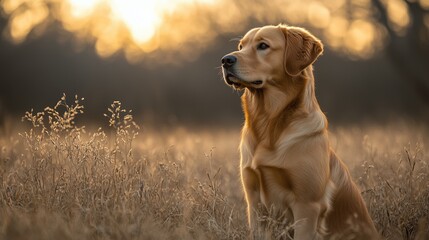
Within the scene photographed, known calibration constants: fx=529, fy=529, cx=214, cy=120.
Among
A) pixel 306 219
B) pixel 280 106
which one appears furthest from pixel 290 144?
pixel 306 219

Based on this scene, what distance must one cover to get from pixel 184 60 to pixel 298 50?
19.3 m

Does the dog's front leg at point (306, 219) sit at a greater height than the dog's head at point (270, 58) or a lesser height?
lesser

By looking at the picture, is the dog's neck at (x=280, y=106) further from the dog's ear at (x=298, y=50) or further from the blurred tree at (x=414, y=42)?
the blurred tree at (x=414, y=42)

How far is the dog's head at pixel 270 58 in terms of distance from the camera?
3902 millimetres

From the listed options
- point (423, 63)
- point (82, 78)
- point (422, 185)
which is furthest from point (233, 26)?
point (422, 185)

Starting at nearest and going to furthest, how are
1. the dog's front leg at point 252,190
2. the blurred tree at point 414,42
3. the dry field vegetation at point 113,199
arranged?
the dry field vegetation at point 113,199, the dog's front leg at point 252,190, the blurred tree at point 414,42

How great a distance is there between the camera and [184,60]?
75.6ft

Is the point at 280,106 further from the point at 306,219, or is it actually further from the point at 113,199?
the point at 113,199

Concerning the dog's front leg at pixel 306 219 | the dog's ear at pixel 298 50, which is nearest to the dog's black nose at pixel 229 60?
the dog's ear at pixel 298 50

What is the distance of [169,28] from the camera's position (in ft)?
67.6

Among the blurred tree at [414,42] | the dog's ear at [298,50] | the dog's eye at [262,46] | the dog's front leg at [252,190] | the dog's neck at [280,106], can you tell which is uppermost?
the dog's eye at [262,46]

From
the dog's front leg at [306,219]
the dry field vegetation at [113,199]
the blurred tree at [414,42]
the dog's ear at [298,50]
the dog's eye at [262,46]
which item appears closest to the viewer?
the dry field vegetation at [113,199]

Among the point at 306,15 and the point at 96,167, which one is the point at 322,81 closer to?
the point at 306,15

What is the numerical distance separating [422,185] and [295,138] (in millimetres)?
1639
